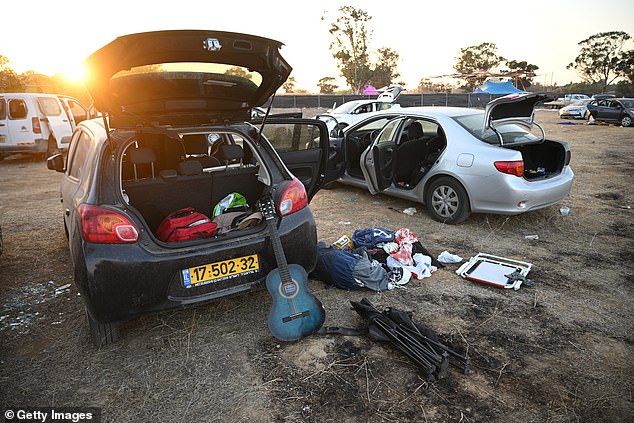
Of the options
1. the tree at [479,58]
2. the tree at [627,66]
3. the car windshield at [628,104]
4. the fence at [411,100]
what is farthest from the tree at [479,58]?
the car windshield at [628,104]

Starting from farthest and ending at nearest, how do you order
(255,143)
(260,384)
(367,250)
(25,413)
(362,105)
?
(362,105)
(367,250)
(255,143)
(260,384)
(25,413)

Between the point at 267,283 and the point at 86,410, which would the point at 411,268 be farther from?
the point at 86,410

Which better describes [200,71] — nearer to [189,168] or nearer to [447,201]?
[189,168]

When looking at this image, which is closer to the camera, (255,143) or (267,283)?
(267,283)

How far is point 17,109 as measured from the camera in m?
10.4

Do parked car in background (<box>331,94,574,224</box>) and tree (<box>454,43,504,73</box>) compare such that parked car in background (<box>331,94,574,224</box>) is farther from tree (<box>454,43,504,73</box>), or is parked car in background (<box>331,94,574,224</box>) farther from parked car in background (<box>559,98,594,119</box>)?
tree (<box>454,43,504,73</box>)

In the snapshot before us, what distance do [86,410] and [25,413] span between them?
0.33 metres

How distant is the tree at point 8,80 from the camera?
72.3ft

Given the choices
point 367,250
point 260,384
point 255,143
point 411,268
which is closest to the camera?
point 260,384

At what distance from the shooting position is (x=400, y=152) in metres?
5.74

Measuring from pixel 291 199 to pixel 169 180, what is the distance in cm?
95

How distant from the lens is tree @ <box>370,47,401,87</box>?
5347 centimetres

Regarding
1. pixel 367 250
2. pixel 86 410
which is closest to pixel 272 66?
pixel 367 250

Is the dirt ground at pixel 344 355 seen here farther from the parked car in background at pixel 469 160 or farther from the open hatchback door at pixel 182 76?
the open hatchback door at pixel 182 76
